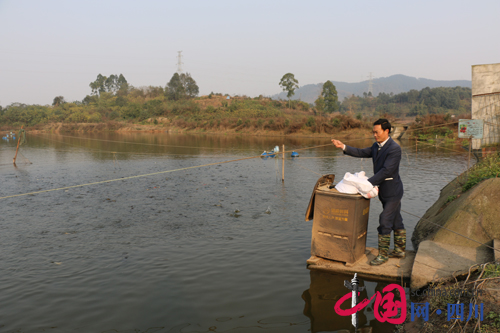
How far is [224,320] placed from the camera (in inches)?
184

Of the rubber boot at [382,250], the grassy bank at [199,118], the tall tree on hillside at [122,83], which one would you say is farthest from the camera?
the tall tree on hillside at [122,83]

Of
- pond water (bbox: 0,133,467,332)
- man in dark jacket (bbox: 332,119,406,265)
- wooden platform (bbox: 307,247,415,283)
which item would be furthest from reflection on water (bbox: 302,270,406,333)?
man in dark jacket (bbox: 332,119,406,265)

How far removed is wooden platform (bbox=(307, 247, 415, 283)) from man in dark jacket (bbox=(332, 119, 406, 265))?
0.12 meters

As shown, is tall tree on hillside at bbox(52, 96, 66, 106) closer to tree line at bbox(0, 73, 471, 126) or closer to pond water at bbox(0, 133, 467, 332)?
tree line at bbox(0, 73, 471, 126)

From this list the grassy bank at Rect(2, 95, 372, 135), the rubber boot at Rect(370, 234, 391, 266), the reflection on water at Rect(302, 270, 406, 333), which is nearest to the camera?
the reflection on water at Rect(302, 270, 406, 333)

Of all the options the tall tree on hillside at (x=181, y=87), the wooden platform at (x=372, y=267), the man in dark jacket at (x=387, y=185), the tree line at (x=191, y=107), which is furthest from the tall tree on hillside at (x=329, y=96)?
the wooden platform at (x=372, y=267)

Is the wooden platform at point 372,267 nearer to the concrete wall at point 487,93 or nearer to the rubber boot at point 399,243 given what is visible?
the rubber boot at point 399,243

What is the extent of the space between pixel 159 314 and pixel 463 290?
3974 mm

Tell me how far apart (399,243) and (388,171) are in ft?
4.39

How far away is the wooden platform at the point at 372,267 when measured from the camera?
539cm

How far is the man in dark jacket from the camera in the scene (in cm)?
542

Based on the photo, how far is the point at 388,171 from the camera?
5.39 meters

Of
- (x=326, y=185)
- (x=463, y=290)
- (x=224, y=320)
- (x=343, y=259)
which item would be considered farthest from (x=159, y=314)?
(x=463, y=290)

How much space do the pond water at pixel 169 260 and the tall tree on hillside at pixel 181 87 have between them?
9182cm
